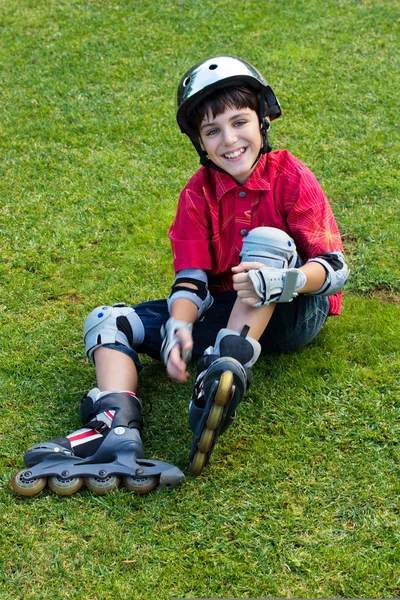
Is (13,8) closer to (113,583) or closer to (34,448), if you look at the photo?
(34,448)

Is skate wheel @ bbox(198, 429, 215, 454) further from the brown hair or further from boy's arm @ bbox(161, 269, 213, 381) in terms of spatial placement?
the brown hair

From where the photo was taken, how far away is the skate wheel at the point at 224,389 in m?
2.59

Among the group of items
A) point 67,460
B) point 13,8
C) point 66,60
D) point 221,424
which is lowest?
point 67,460

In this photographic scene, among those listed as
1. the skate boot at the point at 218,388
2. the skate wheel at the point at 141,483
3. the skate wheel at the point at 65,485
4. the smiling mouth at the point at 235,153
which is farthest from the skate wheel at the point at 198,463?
the smiling mouth at the point at 235,153

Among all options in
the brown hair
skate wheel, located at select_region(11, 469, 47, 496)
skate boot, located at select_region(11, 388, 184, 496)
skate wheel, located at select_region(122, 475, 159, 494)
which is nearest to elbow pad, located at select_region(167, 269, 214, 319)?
skate boot, located at select_region(11, 388, 184, 496)

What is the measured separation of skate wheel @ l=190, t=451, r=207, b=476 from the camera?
279cm

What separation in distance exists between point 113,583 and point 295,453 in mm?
849

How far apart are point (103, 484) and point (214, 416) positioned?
0.52 m

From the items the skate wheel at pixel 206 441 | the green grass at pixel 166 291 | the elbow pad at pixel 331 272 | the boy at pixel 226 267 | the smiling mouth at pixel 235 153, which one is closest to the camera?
the green grass at pixel 166 291

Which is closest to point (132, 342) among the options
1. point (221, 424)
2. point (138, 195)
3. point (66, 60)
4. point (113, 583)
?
point (221, 424)

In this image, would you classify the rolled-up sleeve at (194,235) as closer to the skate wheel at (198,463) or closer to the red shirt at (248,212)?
the red shirt at (248,212)

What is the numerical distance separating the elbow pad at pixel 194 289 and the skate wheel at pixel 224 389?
0.69 m

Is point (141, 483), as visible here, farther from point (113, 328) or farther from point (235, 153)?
point (235, 153)

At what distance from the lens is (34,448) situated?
292 centimetres
